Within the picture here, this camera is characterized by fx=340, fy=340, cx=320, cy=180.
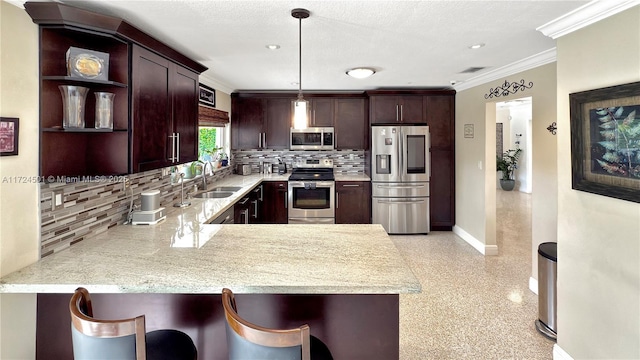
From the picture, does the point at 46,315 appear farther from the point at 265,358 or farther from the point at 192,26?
the point at 192,26

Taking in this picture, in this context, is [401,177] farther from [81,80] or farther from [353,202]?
[81,80]

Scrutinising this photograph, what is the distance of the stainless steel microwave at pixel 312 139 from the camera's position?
560cm

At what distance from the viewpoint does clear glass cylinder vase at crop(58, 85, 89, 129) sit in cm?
186

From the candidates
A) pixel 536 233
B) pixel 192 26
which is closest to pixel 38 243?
pixel 192 26

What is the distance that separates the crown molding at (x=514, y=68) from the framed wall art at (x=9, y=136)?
3.89m

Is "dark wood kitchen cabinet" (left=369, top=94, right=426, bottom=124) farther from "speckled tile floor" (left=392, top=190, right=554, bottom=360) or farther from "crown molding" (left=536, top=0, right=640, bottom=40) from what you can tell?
"crown molding" (left=536, top=0, right=640, bottom=40)

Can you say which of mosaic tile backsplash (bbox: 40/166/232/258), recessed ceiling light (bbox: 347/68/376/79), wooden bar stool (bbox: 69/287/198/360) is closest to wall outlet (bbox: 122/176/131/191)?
mosaic tile backsplash (bbox: 40/166/232/258)

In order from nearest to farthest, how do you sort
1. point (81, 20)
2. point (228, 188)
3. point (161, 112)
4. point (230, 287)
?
point (230, 287), point (81, 20), point (161, 112), point (228, 188)

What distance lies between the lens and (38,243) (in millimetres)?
1790

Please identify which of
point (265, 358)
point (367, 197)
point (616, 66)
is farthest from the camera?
point (367, 197)

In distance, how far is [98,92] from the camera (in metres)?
2.01

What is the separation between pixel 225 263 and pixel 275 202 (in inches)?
142

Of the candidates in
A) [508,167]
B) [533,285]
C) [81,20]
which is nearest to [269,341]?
[81,20]

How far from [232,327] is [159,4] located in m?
1.89
